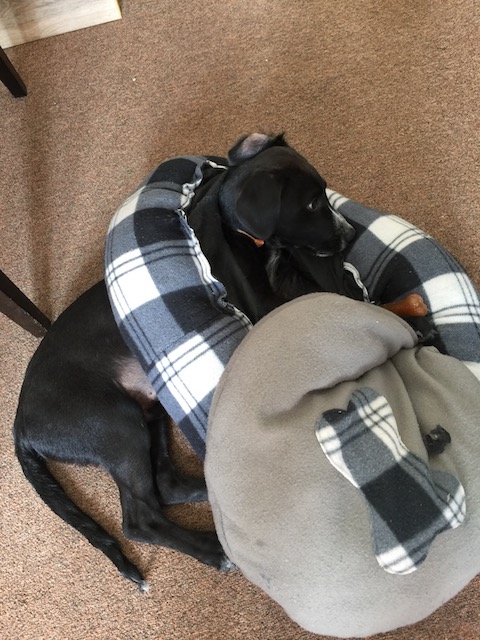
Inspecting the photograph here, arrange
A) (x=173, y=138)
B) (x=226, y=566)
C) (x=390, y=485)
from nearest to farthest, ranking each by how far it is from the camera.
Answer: (x=390, y=485), (x=226, y=566), (x=173, y=138)

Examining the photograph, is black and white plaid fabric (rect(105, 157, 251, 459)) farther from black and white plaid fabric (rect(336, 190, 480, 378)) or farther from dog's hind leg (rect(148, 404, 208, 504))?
black and white plaid fabric (rect(336, 190, 480, 378))

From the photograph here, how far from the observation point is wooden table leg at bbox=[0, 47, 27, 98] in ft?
6.86

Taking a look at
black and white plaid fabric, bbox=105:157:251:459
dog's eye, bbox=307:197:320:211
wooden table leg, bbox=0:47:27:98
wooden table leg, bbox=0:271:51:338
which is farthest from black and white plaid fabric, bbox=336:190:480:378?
wooden table leg, bbox=0:47:27:98

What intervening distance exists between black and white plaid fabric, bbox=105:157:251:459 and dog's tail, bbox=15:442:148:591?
0.39 m

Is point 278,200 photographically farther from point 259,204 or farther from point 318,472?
point 318,472

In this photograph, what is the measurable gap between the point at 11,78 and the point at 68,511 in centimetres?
153

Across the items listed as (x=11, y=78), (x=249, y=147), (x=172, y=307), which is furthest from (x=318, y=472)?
(x=11, y=78)

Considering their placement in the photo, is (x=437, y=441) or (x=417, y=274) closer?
(x=437, y=441)

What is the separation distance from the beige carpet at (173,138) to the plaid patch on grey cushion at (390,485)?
57cm

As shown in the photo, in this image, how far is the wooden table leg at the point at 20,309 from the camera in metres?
1.62

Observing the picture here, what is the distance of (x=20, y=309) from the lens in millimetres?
1690

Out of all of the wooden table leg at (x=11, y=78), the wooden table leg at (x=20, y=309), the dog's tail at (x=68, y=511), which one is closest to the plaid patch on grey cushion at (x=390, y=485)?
the dog's tail at (x=68, y=511)

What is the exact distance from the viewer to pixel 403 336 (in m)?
1.26

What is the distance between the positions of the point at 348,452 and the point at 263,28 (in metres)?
1.70
